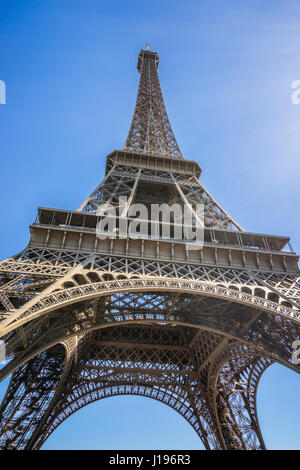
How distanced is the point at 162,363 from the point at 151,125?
70.4 feet

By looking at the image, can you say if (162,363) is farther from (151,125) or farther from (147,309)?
(151,125)

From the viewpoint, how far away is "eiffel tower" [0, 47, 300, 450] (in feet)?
42.0

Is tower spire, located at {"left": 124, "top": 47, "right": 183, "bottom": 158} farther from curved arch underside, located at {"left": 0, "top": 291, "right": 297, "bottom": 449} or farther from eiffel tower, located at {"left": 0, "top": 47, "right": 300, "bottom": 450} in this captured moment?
curved arch underside, located at {"left": 0, "top": 291, "right": 297, "bottom": 449}

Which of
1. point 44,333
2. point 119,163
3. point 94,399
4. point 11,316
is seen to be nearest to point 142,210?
point 119,163

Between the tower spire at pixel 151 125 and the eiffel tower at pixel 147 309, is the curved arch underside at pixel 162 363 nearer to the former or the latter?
the eiffel tower at pixel 147 309

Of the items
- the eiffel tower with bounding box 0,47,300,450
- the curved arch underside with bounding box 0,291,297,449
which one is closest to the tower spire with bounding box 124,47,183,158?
the eiffel tower with bounding box 0,47,300,450

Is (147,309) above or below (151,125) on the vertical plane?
below

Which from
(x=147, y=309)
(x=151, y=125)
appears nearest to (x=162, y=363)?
(x=147, y=309)

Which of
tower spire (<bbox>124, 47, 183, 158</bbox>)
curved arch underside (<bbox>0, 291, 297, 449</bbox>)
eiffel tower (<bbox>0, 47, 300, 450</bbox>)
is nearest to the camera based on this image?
eiffel tower (<bbox>0, 47, 300, 450</bbox>)

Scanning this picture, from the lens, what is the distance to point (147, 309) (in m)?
17.1

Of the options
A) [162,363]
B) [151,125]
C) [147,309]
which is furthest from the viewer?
[151,125]

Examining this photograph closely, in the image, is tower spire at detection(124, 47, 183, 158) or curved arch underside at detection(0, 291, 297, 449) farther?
tower spire at detection(124, 47, 183, 158)

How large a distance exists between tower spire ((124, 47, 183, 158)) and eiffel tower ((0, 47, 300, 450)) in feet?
0.64
